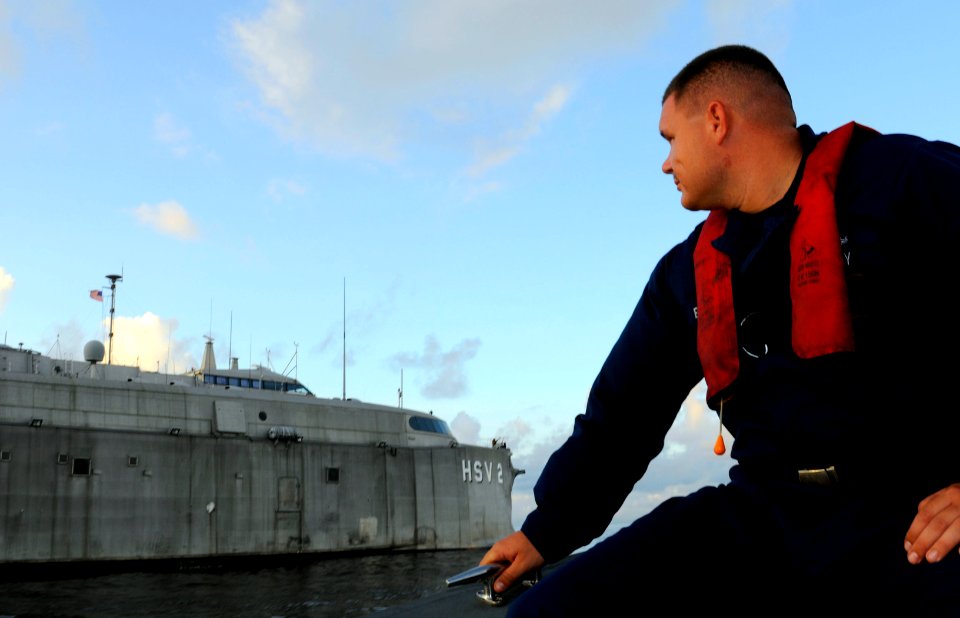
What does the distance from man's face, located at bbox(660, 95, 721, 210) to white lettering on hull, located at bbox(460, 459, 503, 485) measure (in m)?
32.5

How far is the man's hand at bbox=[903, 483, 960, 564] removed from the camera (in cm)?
133

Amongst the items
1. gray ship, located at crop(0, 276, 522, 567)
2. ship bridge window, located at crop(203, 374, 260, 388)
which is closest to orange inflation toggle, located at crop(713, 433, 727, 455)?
gray ship, located at crop(0, 276, 522, 567)

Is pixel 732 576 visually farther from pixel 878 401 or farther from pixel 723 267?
pixel 723 267

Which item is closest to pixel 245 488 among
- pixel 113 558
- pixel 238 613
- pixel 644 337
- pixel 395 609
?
pixel 113 558

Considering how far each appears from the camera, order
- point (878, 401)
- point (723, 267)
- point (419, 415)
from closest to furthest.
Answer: point (878, 401)
point (723, 267)
point (419, 415)

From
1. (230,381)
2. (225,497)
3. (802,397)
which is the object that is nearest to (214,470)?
(225,497)

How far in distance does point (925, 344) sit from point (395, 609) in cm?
246

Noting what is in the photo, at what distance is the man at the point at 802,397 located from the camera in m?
1.48

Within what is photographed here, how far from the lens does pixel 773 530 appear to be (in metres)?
1.60

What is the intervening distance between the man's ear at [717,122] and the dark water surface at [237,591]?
28.6ft

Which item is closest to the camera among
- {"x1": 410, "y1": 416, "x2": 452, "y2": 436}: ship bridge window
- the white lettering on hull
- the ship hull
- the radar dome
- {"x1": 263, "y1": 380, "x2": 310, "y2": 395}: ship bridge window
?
the ship hull

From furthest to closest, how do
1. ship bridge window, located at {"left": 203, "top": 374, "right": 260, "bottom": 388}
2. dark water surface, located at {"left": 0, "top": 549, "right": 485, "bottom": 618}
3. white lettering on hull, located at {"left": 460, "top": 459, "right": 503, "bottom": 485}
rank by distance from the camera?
white lettering on hull, located at {"left": 460, "top": 459, "right": 503, "bottom": 485} < ship bridge window, located at {"left": 203, "top": 374, "right": 260, "bottom": 388} < dark water surface, located at {"left": 0, "top": 549, "right": 485, "bottom": 618}

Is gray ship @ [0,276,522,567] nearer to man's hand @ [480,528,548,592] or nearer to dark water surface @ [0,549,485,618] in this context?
dark water surface @ [0,549,485,618]

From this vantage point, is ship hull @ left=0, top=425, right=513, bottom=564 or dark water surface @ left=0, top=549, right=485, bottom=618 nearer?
dark water surface @ left=0, top=549, right=485, bottom=618
